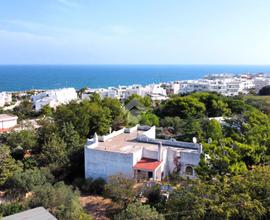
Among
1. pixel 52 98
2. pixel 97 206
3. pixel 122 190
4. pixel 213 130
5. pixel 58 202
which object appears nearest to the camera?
pixel 58 202

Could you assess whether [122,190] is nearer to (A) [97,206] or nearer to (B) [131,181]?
(B) [131,181]

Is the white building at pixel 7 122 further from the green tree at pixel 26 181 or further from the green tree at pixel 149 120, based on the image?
the green tree at pixel 26 181

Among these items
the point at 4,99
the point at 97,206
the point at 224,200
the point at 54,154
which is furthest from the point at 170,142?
the point at 4,99

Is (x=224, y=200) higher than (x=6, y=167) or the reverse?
higher

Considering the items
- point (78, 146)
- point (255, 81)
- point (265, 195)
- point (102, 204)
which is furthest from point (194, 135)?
point (255, 81)

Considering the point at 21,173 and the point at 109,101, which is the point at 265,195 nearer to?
the point at 21,173

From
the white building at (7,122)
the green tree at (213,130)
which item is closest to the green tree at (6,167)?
the green tree at (213,130)

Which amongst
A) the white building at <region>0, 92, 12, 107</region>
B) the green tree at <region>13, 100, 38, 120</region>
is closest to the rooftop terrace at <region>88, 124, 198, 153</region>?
the green tree at <region>13, 100, 38, 120</region>
